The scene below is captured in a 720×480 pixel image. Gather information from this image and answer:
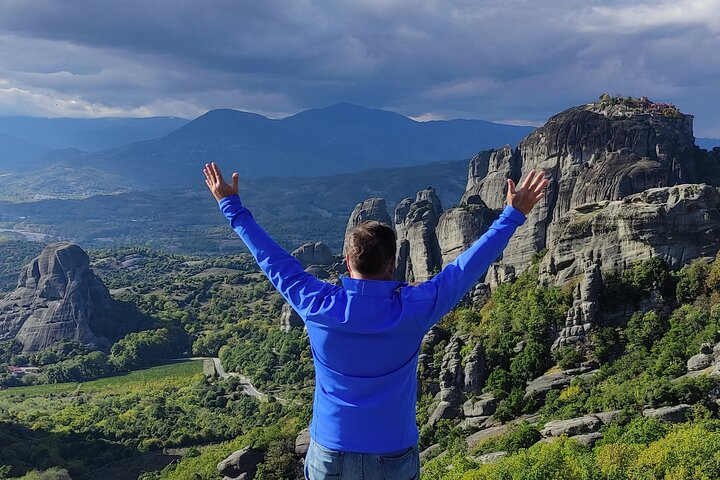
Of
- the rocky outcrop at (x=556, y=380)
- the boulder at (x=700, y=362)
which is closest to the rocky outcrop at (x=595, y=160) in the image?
the rocky outcrop at (x=556, y=380)

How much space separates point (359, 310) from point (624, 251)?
2397 centimetres

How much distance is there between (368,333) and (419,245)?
4656cm

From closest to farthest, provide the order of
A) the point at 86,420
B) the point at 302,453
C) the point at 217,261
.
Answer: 1. the point at 302,453
2. the point at 86,420
3. the point at 217,261

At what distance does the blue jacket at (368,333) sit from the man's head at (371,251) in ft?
0.26

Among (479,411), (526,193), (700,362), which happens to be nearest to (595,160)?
(479,411)

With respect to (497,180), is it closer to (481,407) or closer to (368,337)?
(481,407)

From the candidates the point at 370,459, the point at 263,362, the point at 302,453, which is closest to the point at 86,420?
the point at 263,362

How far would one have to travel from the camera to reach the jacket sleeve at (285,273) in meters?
3.88

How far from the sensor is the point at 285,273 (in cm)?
403

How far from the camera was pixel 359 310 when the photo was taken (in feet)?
12.2

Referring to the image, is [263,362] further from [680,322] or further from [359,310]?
[359,310]

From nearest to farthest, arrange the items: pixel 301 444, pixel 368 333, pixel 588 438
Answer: pixel 368 333 → pixel 588 438 → pixel 301 444

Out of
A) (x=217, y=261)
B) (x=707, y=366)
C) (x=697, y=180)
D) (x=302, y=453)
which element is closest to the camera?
(x=707, y=366)

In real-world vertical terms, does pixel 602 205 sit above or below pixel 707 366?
above
